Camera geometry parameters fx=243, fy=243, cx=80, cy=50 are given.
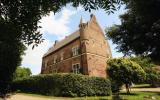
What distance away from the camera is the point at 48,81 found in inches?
1389

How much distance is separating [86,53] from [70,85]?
12.0 meters

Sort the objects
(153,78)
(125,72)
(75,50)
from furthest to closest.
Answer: (153,78) < (75,50) < (125,72)

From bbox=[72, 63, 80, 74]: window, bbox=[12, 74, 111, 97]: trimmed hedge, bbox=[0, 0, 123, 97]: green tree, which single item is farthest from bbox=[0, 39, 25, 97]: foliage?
bbox=[72, 63, 80, 74]: window

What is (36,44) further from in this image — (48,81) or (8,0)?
(48,81)

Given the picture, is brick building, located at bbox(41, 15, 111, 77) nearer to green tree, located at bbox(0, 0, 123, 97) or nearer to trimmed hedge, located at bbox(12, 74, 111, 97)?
trimmed hedge, located at bbox(12, 74, 111, 97)

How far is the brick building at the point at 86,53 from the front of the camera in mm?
43594

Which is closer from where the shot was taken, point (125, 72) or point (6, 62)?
point (6, 62)

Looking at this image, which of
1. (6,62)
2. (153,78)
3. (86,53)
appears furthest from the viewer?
(153,78)

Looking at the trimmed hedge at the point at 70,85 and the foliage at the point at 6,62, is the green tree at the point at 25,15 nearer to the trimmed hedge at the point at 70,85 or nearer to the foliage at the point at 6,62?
the foliage at the point at 6,62

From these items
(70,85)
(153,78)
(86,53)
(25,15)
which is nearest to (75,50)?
(86,53)

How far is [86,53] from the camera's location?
43531 mm

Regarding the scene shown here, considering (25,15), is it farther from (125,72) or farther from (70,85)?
(125,72)

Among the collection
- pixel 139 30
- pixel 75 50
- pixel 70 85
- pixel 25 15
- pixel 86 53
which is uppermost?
pixel 75 50

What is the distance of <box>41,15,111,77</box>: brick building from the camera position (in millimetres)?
43594
